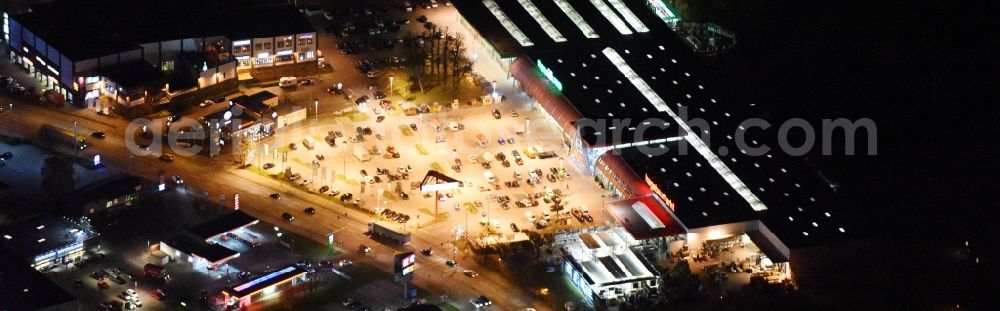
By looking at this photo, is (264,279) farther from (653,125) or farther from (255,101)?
(653,125)

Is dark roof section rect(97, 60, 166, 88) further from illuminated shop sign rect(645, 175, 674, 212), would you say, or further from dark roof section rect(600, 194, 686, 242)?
illuminated shop sign rect(645, 175, 674, 212)

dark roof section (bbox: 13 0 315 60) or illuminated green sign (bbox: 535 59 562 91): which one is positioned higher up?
dark roof section (bbox: 13 0 315 60)

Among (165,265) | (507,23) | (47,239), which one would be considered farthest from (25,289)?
(507,23)

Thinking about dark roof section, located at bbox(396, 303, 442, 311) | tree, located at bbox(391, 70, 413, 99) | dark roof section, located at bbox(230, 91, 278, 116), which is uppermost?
tree, located at bbox(391, 70, 413, 99)

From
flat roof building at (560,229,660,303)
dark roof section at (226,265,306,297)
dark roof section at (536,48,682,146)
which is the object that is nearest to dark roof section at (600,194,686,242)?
flat roof building at (560,229,660,303)

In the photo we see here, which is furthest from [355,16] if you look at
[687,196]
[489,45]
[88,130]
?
[687,196]

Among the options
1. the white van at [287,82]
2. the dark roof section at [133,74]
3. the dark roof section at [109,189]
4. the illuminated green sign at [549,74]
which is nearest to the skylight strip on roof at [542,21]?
the illuminated green sign at [549,74]

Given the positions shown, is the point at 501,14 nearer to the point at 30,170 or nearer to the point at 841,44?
the point at 841,44
